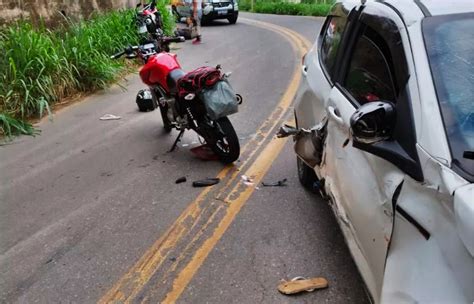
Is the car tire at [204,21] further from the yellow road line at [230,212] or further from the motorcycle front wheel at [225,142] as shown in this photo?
the motorcycle front wheel at [225,142]

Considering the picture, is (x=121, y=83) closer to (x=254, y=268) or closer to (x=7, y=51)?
(x=7, y=51)

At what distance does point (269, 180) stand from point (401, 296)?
136 inches

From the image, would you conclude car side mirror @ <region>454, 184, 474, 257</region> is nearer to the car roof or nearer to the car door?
the car door

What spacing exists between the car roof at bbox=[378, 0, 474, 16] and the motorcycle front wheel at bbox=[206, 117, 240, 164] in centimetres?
304

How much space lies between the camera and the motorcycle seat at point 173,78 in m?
6.30

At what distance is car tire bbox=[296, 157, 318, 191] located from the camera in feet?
16.6

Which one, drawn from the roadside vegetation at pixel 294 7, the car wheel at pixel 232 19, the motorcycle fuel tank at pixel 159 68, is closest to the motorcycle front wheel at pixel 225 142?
the motorcycle fuel tank at pixel 159 68

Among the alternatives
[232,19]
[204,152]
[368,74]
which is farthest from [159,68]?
[232,19]

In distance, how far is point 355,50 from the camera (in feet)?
12.2

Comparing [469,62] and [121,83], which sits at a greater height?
[469,62]

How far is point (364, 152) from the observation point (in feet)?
9.46

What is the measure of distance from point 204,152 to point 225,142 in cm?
46

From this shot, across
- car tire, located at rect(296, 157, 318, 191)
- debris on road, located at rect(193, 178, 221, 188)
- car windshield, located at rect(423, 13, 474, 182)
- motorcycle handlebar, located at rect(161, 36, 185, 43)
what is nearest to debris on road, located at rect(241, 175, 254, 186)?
debris on road, located at rect(193, 178, 221, 188)

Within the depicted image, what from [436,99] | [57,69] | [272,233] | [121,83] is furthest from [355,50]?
[121,83]
